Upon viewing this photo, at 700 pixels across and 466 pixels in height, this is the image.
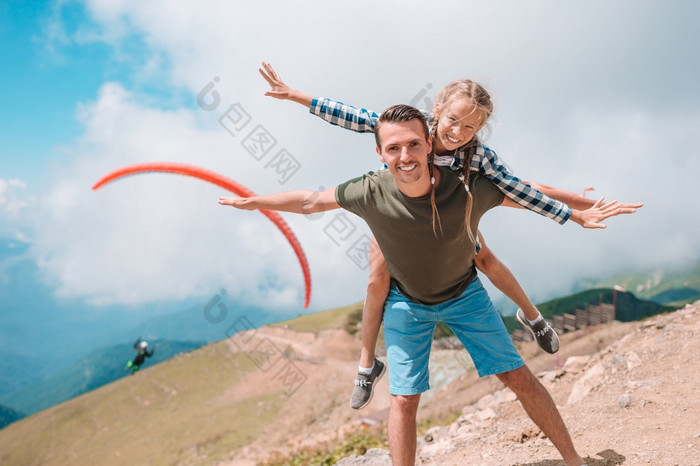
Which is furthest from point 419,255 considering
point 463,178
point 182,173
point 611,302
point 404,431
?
point 611,302

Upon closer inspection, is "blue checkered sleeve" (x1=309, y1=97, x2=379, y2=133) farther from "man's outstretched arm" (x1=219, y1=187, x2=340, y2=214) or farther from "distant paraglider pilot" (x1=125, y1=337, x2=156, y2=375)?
"distant paraglider pilot" (x1=125, y1=337, x2=156, y2=375)

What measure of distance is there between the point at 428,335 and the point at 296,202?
1457mm

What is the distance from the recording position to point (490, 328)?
11.4 ft

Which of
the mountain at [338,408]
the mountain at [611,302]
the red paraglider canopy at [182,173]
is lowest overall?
the mountain at [611,302]

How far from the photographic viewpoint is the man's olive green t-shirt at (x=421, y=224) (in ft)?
9.93

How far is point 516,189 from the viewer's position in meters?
3.09

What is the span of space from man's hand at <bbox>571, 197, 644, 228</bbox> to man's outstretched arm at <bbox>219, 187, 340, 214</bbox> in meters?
1.74

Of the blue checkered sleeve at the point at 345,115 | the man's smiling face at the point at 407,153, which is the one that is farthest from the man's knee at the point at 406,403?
the blue checkered sleeve at the point at 345,115

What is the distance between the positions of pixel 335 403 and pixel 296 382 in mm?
6891

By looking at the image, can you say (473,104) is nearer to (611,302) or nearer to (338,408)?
(338,408)

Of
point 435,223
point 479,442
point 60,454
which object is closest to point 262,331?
point 60,454

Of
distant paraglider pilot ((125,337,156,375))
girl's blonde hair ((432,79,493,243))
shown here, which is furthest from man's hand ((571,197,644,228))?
distant paraglider pilot ((125,337,156,375))

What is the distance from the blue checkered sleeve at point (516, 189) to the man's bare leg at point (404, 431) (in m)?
1.66

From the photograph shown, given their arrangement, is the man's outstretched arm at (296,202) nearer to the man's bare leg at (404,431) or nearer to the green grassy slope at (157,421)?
the man's bare leg at (404,431)
